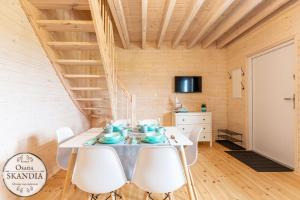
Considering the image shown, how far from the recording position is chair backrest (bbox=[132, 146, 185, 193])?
161 cm

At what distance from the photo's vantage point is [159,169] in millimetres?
1625

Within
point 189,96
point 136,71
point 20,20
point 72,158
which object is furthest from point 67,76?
point 189,96

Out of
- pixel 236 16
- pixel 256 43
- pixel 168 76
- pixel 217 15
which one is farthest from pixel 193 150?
pixel 168 76

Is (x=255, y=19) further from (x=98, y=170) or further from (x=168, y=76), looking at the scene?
(x=98, y=170)

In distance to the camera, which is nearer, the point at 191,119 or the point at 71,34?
the point at 71,34

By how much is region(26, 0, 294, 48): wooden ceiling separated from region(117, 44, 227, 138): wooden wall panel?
51 cm

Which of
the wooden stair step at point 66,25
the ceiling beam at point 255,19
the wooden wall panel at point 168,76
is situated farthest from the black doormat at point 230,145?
the wooden stair step at point 66,25

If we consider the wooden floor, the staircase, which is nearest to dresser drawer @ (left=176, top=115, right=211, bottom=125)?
the wooden floor

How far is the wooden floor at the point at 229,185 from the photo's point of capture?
2484 mm

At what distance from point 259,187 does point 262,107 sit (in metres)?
1.96

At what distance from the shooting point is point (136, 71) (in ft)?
18.2

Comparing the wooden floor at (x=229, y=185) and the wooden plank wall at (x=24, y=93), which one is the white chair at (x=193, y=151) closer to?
the wooden floor at (x=229, y=185)

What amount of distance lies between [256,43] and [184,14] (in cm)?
161

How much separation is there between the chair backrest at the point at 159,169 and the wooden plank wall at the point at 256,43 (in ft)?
8.02
